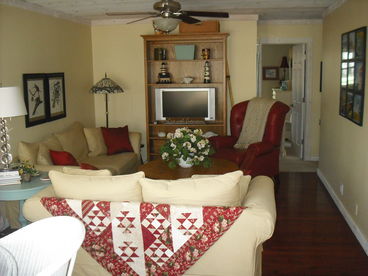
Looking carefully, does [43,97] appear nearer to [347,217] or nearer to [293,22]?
[347,217]

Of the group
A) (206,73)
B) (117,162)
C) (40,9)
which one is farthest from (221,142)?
(40,9)

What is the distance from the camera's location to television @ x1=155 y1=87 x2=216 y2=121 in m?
6.77

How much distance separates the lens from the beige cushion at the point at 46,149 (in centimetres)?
469

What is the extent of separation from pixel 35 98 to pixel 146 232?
302 centimetres

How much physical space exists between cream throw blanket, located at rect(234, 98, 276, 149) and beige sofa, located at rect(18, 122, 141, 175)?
1485 millimetres

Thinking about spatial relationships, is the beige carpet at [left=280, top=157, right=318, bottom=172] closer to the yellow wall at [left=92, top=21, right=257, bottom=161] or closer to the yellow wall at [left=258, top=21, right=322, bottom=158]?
the yellow wall at [left=258, top=21, right=322, bottom=158]

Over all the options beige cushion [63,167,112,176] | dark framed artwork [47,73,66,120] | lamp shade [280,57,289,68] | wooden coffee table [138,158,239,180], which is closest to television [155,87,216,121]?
dark framed artwork [47,73,66,120]

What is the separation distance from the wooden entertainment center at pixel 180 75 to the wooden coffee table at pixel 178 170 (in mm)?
1851

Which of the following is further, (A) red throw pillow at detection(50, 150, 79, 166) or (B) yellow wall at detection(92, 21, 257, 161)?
(B) yellow wall at detection(92, 21, 257, 161)

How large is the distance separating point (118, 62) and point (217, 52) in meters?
1.56

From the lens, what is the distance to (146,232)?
9.11ft

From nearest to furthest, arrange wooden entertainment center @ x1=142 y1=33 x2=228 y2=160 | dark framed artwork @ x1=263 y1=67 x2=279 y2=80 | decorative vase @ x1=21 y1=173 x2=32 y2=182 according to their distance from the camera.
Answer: decorative vase @ x1=21 y1=173 x2=32 y2=182
wooden entertainment center @ x1=142 y1=33 x2=228 y2=160
dark framed artwork @ x1=263 y1=67 x2=279 y2=80

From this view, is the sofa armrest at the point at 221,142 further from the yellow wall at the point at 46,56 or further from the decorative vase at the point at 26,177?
the decorative vase at the point at 26,177

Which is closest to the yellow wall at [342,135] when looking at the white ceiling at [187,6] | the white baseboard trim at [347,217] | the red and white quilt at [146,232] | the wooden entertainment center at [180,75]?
the white baseboard trim at [347,217]
